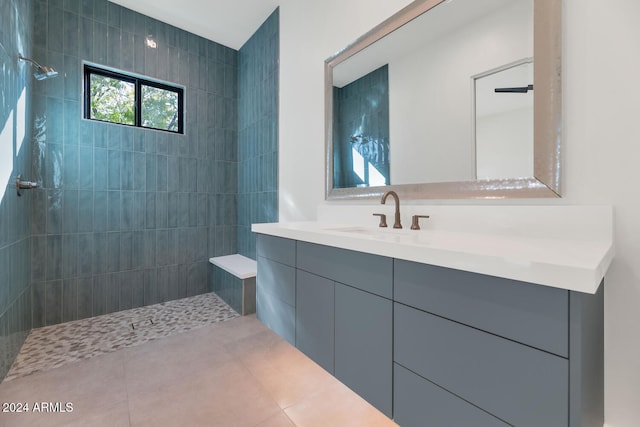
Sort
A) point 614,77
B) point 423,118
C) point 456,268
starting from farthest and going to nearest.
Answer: point 423,118 < point 614,77 < point 456,268

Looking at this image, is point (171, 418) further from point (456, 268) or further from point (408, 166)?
point (408, 166)

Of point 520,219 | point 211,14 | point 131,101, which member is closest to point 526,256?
point 520,219

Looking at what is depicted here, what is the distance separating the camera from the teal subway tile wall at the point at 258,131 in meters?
2.92

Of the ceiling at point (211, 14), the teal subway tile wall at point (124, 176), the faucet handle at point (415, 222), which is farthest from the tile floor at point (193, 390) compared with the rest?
the ceiling at point (211, 14)

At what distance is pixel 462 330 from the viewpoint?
32.7 inches

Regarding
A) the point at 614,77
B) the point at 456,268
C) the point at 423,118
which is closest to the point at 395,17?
the point at 423,118

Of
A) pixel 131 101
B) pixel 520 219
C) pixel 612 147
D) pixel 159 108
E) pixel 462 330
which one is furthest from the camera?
pixel 159 108

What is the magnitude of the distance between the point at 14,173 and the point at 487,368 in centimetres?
290

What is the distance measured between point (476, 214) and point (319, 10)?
6.83ft

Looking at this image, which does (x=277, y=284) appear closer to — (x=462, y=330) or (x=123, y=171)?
(x=462, y=330)

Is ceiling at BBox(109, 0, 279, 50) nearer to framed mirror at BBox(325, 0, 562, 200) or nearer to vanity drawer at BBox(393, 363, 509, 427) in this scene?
framed mirror at BBox(325, 0, 562, 200)

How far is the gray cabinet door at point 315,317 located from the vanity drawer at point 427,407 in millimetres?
397

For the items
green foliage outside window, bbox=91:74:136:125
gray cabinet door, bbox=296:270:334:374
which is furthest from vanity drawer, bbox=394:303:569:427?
green foliage outside window, bbox=91:74:136:125

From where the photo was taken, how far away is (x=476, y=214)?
1.30 metres
